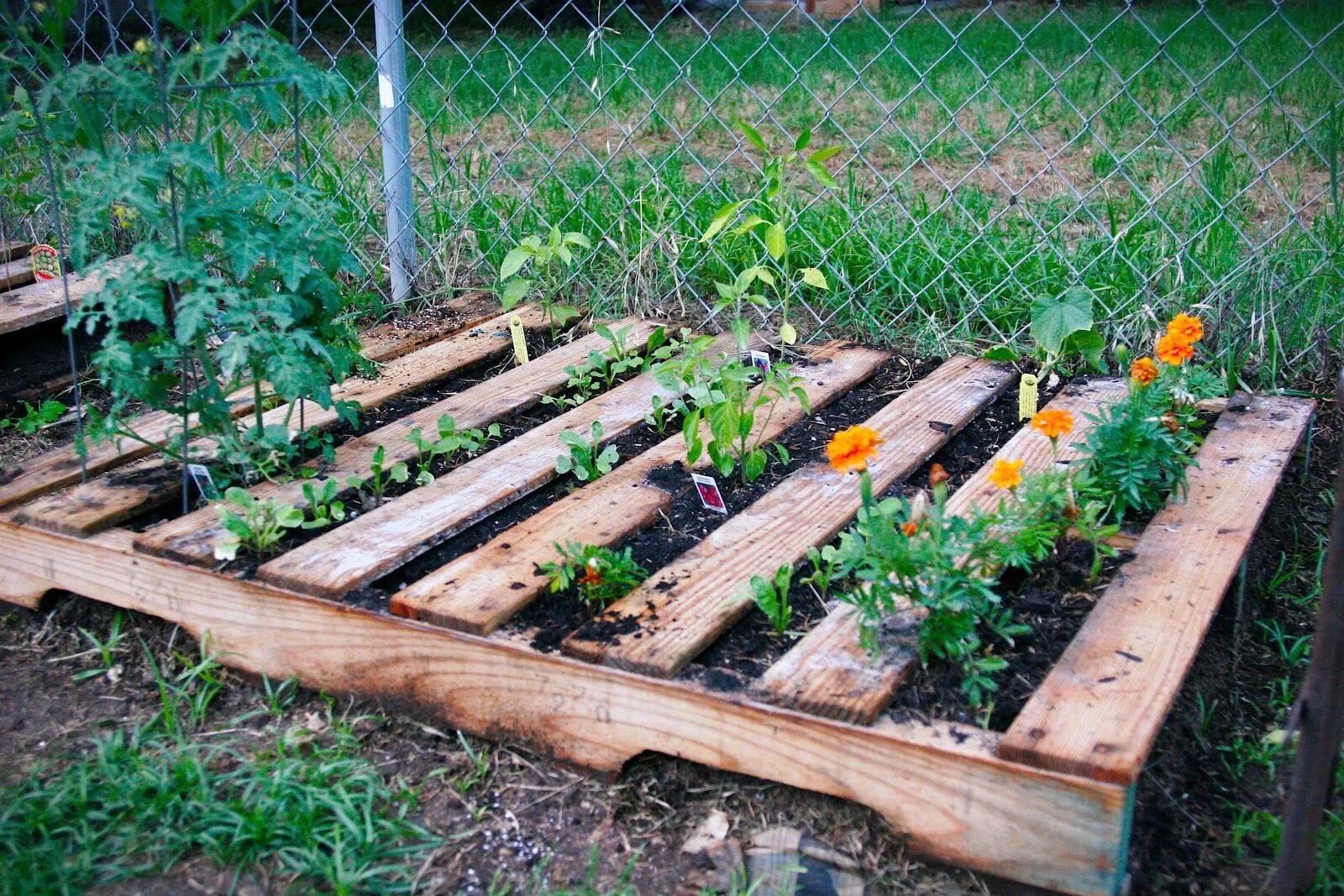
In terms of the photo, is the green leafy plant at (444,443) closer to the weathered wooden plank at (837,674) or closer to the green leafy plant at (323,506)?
the green leafy plant at (323,506)

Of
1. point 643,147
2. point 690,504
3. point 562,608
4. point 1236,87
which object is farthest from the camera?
point 1236,87

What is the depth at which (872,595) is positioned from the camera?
153cm

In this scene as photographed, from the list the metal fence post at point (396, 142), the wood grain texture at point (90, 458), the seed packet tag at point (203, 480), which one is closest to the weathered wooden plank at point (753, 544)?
the seed packet tag at point (203, 480)

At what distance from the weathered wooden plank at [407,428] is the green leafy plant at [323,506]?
1.3 inches

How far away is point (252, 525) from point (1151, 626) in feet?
4.16

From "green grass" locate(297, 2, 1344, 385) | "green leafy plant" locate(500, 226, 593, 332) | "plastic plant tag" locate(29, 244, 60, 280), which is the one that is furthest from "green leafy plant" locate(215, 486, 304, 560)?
"plastic plant tag" locate(29, 244, 60, 280)

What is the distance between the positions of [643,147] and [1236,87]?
2193 mm

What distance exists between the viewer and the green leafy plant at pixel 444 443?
2131mm

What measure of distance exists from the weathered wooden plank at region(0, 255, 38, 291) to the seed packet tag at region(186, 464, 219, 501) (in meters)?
1.20

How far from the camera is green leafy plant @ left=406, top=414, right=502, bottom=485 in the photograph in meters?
2.13

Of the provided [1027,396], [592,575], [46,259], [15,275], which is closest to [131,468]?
[592,575]

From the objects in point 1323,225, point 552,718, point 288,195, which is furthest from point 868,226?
point 552,718

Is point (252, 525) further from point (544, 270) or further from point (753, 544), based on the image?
point (544, 270)

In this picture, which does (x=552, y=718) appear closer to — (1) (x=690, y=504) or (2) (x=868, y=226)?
(1) (x=690, y=504)
